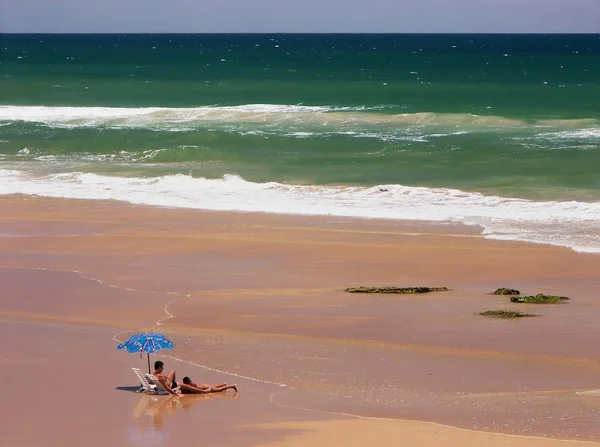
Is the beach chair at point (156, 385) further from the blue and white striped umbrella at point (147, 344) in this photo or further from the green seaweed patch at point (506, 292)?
the green seaweed patch at point (506, 292)

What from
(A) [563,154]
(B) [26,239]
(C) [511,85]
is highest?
(C) [511,85]

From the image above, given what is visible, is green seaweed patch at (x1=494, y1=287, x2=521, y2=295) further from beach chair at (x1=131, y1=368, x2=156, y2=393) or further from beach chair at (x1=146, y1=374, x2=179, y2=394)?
beach chair at (x1=131, y1=368, x2=156, y2=393)

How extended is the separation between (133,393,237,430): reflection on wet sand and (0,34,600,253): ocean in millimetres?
9197

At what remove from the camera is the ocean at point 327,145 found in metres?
24.4

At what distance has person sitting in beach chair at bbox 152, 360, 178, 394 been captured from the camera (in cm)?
1085

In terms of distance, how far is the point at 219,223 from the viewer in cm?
2133

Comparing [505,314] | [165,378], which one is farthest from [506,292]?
[165,378]

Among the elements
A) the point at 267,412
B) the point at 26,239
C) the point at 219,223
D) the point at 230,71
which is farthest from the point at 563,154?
the point at 230,71

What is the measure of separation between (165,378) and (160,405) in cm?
35

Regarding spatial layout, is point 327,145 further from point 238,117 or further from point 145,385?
point 145,385

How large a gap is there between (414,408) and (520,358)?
2075 mm

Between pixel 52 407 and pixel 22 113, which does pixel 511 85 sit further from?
pixel 52 407

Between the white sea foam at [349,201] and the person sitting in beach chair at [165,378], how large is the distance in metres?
9.28

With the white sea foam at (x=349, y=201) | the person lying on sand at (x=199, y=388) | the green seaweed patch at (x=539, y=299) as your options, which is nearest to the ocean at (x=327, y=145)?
the white sea foam at (x=349, y=201)
